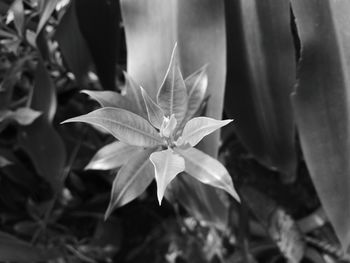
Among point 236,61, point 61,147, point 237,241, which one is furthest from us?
point 237,241

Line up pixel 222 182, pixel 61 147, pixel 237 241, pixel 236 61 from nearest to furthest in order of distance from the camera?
pixel 222 182
pixel 236 61
pixel 61 147
pixel 237 241

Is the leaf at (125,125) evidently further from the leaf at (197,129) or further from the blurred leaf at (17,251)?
the blurred leaf at (17,251)

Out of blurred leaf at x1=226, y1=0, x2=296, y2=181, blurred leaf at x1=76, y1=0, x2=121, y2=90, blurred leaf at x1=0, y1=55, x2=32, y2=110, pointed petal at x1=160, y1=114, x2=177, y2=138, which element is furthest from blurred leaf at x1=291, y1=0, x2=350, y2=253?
blurred leaf at x1=0, y1=55, x2=32, y2=110

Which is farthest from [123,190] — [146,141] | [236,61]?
[236,61]

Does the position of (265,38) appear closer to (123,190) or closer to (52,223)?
(123,190)

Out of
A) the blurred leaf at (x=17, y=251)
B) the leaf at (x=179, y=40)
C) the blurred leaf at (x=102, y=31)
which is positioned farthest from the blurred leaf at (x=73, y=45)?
the blurred leaf at (x=17, y=251)

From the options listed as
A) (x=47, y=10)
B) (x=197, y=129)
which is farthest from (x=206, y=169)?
(x=47, y=10)

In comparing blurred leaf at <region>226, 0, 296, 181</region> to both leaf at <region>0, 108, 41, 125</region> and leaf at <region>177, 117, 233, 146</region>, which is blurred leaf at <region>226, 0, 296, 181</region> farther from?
leaf at <region>0, 108, 41, 125</region>

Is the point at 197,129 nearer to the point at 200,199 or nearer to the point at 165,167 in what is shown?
the point at 165,167

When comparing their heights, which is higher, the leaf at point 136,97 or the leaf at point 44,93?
the leaf at point 136,97
